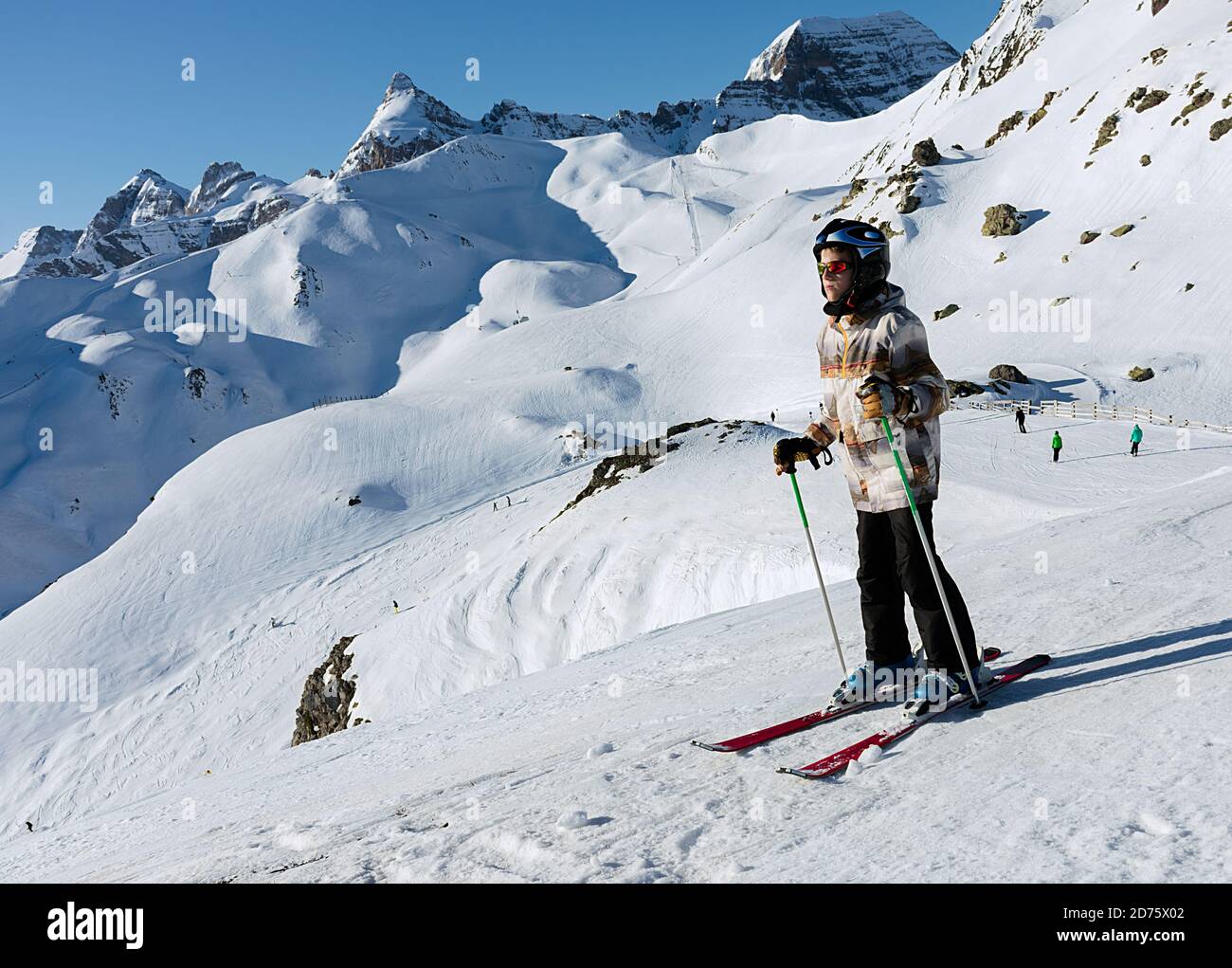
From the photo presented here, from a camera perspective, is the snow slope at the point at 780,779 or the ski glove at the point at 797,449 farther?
the ski glove at the point at 797,449

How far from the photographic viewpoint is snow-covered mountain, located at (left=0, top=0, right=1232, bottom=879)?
147 inches

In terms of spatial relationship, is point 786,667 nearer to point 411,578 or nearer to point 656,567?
point 656,567

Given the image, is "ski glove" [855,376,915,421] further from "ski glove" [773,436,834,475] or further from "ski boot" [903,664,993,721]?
"ski boot" [903,664,993,721]

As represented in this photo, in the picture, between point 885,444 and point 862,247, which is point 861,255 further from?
point 885,444

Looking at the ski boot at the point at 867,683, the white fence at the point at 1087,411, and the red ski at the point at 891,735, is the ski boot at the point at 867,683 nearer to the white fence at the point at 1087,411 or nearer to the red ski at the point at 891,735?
the red ski at the point at 891,735

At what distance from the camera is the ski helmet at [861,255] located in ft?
13.5

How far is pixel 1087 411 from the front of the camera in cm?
3219

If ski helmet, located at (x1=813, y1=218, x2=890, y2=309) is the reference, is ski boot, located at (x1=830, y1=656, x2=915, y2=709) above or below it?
below

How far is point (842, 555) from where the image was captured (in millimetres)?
15539

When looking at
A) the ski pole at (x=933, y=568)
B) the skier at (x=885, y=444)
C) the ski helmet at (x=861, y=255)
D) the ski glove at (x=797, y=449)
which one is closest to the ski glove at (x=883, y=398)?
the skier at (x=885, y=444)

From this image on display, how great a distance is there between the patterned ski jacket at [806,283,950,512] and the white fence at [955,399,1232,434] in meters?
26.3

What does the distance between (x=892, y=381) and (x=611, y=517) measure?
62.6ft

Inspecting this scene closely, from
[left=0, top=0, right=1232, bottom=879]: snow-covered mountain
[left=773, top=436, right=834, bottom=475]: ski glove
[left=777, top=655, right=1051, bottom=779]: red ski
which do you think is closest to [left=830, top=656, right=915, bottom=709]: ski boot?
[left=777, top=655, right=1051, bottom=779]: red ski
